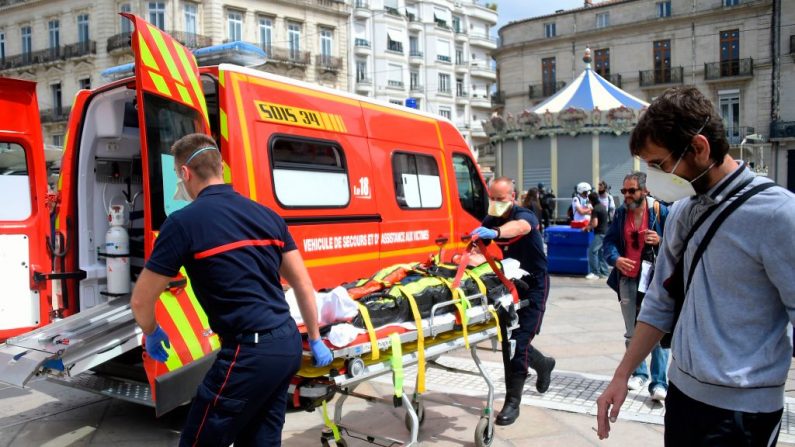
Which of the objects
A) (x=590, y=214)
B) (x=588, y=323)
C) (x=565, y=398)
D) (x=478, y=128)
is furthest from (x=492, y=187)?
(x=478, y=128)

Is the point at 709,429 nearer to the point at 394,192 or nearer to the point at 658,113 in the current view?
the point at 658,113

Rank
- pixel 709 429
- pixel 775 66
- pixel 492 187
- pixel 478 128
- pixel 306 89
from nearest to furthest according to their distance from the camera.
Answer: pixel 709 429 → pixel 492 187 → pixel 306 89 → pixel 775 66 → pixel 478 128

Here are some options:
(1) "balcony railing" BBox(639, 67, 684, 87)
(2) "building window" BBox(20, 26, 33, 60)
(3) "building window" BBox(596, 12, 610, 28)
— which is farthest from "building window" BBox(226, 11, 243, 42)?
(1) "balcony railing" BBox(639, 67, 684, 87)

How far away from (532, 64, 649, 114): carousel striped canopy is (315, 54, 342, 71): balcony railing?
91.0ft

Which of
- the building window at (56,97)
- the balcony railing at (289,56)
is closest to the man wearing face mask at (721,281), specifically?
the balcony railing at (289,56)

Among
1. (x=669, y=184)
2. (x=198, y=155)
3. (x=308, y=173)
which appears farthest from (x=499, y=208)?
(x=669, y=184)

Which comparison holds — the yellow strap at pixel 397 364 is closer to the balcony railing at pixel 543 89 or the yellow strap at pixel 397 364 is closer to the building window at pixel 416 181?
the building window at pixel 416 181

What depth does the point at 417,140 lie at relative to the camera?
745cm

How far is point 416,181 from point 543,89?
1622 inches

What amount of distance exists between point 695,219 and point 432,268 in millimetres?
2471

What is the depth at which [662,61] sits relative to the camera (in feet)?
136

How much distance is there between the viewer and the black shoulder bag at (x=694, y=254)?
6.34 feet

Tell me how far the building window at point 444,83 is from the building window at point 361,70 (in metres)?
8.88

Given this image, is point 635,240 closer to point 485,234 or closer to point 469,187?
point 485,234
